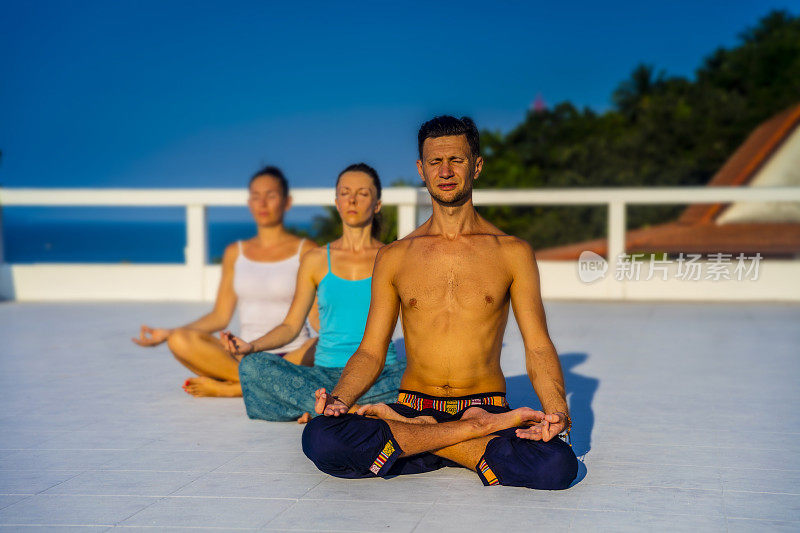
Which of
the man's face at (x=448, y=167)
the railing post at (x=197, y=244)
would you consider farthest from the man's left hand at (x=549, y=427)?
the railing post at (x=197, y=244)

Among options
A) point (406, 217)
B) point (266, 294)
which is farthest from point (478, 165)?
point (406, 217)

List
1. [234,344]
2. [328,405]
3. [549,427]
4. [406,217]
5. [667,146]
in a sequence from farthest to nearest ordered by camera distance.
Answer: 1. [667,146]
2. [406,217]
3. [234,344]
4. [328,405]
5. [549,427]

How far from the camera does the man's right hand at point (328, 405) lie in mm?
3102

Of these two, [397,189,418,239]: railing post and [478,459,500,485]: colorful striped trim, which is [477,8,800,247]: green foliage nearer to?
[397,189,418,239]: railing post

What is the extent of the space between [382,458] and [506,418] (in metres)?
0.48

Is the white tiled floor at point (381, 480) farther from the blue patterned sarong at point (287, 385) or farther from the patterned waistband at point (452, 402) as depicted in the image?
the patterned waistband at point (452, 402)

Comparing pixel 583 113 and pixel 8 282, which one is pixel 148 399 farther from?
pixel 583 113

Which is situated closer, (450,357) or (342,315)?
(450,357)

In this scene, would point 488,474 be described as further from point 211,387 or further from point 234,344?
point 211,387

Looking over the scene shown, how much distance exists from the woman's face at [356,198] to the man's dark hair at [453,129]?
966 millimetres

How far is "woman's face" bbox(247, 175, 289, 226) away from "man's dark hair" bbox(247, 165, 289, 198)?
22mm

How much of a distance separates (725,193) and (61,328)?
776 centimetres

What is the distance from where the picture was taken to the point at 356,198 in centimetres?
440

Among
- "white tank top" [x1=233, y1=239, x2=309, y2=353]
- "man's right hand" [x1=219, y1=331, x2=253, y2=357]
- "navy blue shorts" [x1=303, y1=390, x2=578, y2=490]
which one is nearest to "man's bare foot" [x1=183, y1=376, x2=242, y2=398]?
"white tank top" [x1=233, y1=239, x2=309, y2=353]
